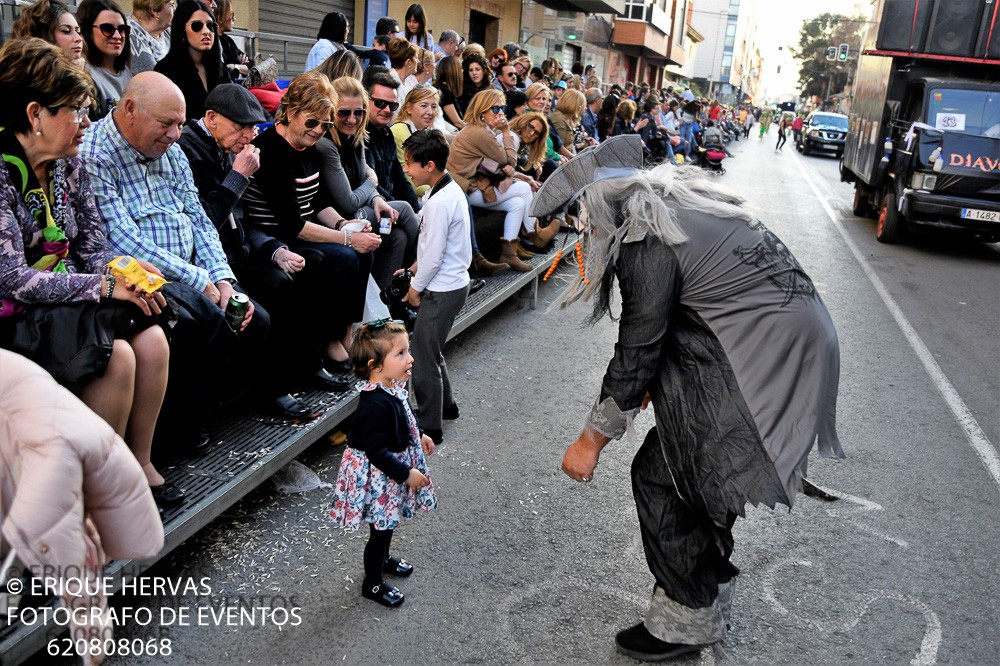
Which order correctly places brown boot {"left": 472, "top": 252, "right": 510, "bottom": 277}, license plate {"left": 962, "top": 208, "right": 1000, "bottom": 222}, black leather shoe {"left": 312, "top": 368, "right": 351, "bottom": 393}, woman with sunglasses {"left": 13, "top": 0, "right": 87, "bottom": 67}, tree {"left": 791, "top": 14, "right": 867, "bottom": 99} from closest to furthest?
woman with sunglasses {"left": 13, "top": 0, "right": 87, "bottom": 67} < black leather shoe {"left": 312, "top": 368, "right": 351, "bottom": 393} < brown boot {"left": 472, "top": 252, "right": 510, "bottom": 277} < license plate {"left": 962, "top": 208, "right": 1000, "bottom": 222} < tree {"left": 791, "top": 14, "right": 867, "bottom": 99}

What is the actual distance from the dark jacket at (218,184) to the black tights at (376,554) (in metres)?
1.94

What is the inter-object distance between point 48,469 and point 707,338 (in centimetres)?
202

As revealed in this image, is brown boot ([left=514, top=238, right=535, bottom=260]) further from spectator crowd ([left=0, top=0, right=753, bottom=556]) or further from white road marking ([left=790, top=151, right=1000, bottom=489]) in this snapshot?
white road marking ([left=790, top=151, right=1000, bottom=489])

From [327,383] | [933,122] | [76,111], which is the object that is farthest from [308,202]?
[933,122]

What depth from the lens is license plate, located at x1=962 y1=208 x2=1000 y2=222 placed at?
11211 mm

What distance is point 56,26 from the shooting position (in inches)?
177

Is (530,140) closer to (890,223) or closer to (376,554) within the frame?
(376,554)

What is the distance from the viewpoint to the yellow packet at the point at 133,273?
3.14m

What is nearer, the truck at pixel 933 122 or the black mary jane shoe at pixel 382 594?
the black mary jane shoe at pixel 382 594

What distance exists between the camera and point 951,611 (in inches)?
137

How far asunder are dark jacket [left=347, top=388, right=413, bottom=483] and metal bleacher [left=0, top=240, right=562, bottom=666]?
0.72 m

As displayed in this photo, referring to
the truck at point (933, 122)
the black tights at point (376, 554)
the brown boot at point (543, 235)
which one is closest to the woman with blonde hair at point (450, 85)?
the brown boot at point (543, 235)

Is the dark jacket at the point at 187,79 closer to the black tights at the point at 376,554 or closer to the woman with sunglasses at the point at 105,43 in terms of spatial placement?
the woman with sunglasses at the point at 105,43

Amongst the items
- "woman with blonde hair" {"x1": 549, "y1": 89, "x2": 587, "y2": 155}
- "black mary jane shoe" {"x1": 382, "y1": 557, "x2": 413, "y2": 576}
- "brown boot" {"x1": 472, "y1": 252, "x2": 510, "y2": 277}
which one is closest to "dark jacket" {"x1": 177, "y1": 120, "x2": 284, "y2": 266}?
"black mary jane shoe" {"x1": 382, "y1": 557, "x2": 413, "y2": 576}
